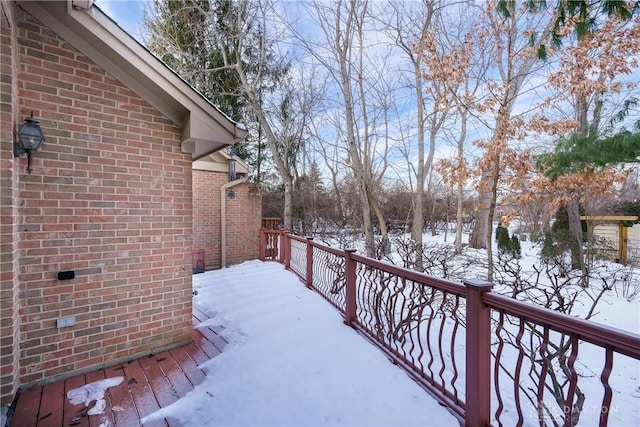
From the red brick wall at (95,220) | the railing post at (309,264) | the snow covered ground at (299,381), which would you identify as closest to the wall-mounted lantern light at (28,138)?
the red brick wall at (95,220)

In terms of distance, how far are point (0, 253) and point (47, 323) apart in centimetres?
86

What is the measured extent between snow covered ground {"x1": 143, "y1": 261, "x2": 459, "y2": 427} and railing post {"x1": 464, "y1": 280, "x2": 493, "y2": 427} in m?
0.29

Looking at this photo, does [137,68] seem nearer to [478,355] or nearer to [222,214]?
[478,355]

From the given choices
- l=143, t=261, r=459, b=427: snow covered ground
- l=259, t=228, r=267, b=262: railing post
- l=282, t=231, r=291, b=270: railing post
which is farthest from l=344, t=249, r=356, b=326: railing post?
l=259, t=228, r=267, b=262: railing post

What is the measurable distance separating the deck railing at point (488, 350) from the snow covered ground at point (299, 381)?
0.23m

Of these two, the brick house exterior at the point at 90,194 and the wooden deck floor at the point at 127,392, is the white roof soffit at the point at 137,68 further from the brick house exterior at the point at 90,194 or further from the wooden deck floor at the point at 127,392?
the wooden deck floor at the point at 127,392

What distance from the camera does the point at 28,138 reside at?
2.49m

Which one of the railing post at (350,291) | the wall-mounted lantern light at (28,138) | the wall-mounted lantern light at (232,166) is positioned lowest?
the railing post at (350,291)

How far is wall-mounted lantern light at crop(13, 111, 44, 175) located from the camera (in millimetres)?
2465

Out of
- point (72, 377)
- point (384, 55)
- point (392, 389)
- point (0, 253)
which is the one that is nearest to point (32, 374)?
point (72, 377)

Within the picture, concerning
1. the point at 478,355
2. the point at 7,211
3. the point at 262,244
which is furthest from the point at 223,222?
the point at 478,355

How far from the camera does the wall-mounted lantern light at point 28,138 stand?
246 centimetres

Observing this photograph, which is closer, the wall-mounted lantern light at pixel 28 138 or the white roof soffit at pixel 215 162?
the wall-mounted lantern light at pixel 28 138

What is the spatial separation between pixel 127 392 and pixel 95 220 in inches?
66.4
